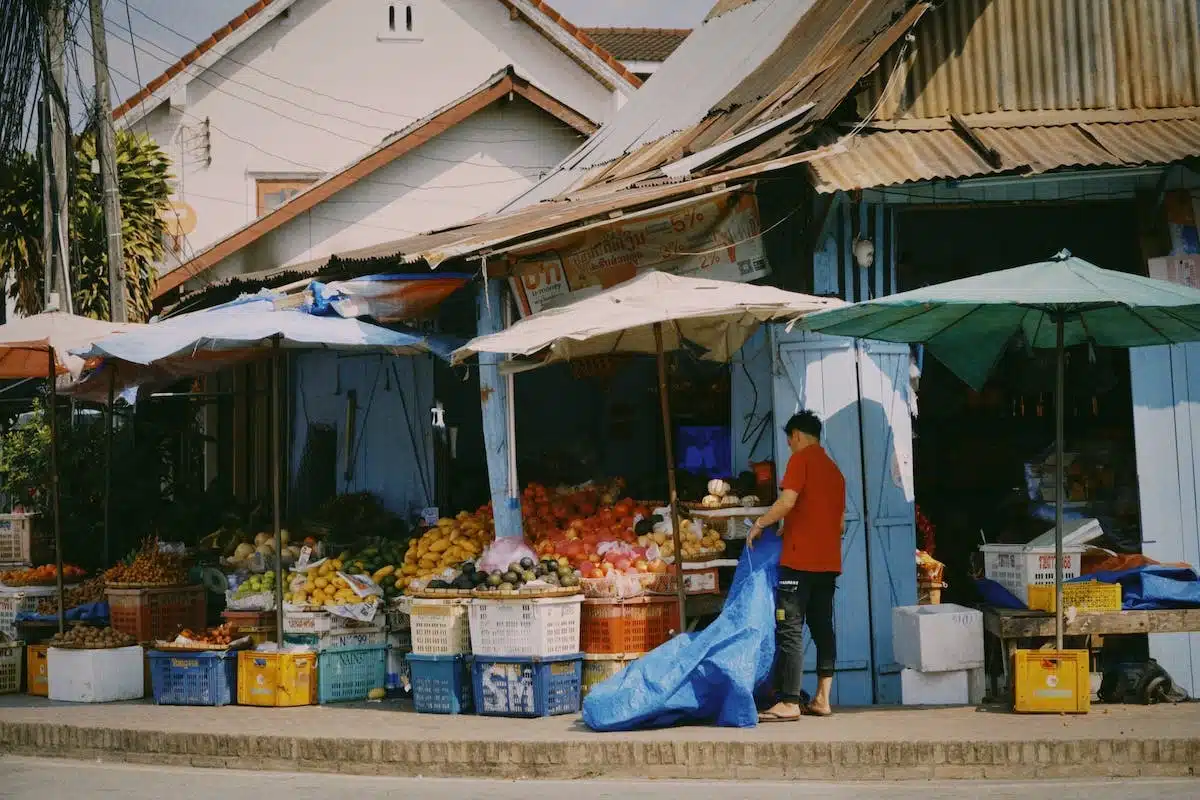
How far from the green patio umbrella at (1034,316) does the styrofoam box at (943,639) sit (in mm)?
711

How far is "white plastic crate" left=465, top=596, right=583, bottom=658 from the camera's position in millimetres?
11070

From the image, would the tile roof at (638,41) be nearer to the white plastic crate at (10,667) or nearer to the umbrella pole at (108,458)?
the umbrella pole at (108,458)

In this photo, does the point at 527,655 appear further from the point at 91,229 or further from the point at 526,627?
the point at 91,229

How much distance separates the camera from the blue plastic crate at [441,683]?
37.7 feet

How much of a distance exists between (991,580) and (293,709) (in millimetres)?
5207

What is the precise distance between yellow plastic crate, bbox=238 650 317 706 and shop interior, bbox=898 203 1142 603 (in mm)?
5304

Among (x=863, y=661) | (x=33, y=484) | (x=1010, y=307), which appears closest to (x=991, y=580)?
(x=863, y=661)

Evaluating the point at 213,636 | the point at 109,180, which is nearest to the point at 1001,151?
the point at 213,636

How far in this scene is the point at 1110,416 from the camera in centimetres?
1359

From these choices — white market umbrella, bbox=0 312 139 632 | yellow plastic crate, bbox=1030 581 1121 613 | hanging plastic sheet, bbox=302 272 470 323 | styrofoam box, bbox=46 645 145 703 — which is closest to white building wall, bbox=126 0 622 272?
white market umbrella, bbox=0 312 139 632

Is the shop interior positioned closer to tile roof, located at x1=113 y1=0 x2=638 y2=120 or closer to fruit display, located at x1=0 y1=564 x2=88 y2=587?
fruit display, located at x1=0 y1=564 x2=88 y2=587

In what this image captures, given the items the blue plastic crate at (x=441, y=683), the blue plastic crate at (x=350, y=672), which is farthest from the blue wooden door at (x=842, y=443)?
the blue plastic crate at (x=350, y=672)

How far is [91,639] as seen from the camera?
1299 cm

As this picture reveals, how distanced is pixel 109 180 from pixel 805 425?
1042 centimetres
